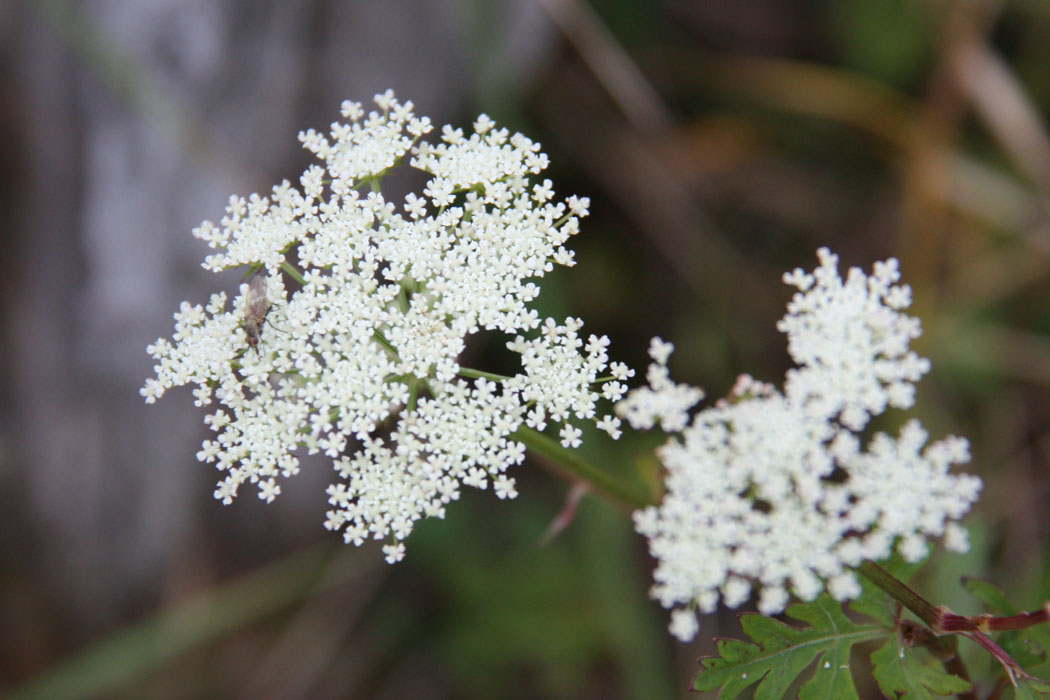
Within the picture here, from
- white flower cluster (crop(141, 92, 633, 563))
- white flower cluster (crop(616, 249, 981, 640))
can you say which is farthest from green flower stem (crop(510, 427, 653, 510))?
white flower cluster (crop(616, 249, 981, 640))

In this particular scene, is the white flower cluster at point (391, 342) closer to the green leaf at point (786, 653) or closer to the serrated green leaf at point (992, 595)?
the green leaf at point (786, 653)

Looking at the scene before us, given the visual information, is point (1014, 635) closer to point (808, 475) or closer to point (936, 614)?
point (936, 614)

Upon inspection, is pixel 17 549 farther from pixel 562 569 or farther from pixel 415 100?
pixel 415 100

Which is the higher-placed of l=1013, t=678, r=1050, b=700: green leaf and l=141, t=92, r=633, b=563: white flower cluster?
l=141, t=92, r=633, b=563: white flower cluster

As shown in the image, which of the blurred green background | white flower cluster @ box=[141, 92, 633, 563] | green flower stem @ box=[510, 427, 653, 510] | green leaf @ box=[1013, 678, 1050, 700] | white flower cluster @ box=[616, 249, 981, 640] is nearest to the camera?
white flower cluster @ box=[616, 249, 981, 640]

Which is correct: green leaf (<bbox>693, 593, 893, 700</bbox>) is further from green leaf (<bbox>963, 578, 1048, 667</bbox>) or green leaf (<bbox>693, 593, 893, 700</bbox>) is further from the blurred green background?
the blurred green background

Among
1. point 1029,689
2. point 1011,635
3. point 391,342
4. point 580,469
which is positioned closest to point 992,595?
point 1011,635

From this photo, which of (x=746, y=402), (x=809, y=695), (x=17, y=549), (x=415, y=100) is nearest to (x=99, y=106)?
(x=415, y=100)
